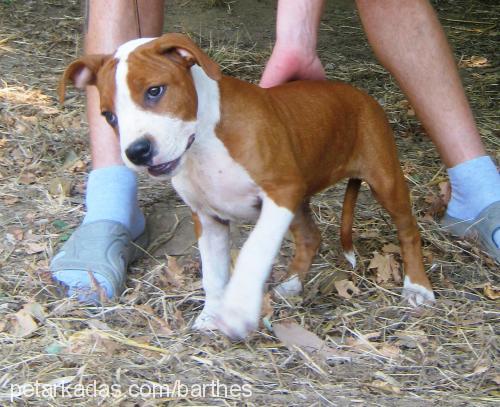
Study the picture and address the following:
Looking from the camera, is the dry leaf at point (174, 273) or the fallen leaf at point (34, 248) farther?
the fallen leaf at point (34, 248)

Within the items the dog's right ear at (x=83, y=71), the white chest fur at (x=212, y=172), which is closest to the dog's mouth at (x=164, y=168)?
the white chest fur at (x=212, y=172)

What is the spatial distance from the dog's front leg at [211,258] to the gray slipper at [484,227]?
1.17 m

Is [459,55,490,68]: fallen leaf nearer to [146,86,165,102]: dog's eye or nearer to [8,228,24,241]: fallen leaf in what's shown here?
[8,228,24,241]: fallen leaf

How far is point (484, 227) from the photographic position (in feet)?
11.6

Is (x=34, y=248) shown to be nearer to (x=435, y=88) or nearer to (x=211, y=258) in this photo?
(x=211, y=258)

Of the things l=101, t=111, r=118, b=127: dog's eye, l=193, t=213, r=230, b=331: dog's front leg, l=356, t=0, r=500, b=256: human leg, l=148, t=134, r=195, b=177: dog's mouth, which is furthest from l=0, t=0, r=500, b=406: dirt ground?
l=101, t=111, r=118, b=127: dog's eye

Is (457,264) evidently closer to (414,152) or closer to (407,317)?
(407,317)

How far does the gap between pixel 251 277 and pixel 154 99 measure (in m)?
0.61

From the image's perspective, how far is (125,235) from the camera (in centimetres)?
338

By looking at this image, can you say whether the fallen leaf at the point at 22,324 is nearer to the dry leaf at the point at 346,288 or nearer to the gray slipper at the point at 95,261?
the gray slipper at the point at 95,261

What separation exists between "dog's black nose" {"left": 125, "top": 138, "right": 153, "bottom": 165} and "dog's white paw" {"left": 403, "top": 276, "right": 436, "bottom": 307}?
4.17 feet

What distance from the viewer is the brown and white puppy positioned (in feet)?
8.02

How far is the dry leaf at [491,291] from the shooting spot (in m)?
3.23

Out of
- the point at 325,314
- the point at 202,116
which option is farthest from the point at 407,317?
the point at 202,116
